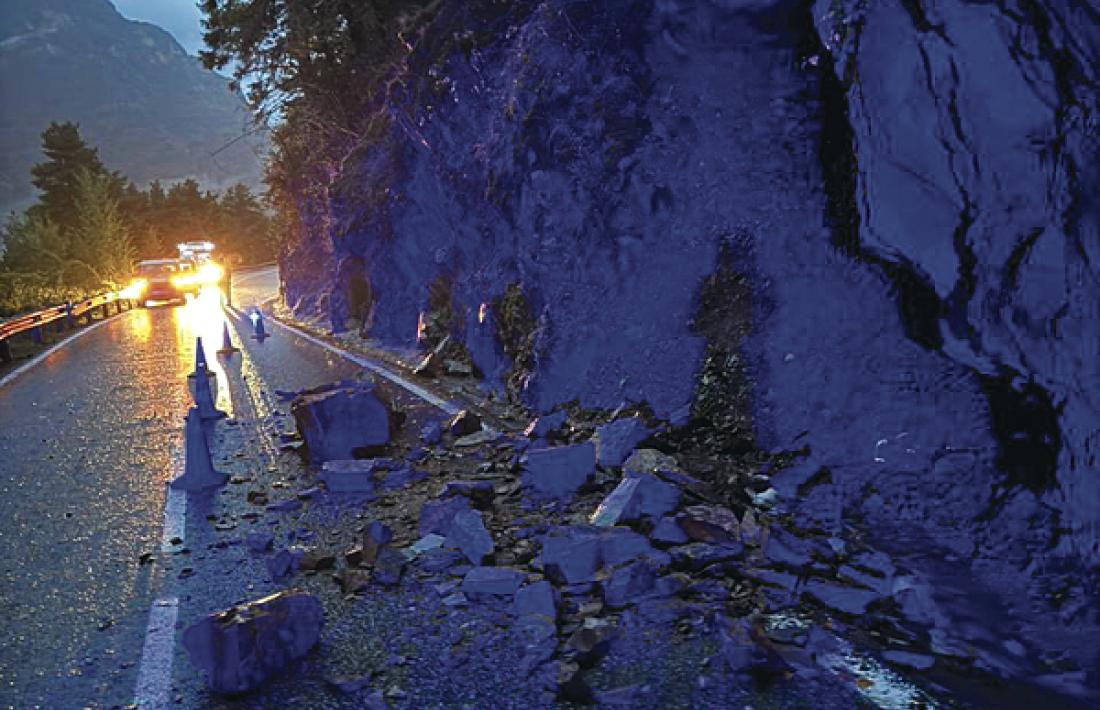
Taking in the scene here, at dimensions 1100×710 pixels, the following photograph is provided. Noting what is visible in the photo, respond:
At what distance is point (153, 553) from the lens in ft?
16.6

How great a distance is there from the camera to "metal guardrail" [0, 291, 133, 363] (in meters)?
15.3

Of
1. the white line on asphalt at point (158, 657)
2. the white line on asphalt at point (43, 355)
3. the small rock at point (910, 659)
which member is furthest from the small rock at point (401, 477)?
the white line on asphalt at point (43, 355)

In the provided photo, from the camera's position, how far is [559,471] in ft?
18.7

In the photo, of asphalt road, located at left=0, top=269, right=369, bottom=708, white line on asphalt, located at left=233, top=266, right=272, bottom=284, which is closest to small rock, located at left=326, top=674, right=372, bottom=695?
asphalt road, located at left=0, top=269, right=369, bottom=708

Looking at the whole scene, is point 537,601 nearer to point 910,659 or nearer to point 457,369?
point 910,659

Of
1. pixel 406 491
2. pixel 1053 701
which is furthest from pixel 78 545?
pixel 1053 701

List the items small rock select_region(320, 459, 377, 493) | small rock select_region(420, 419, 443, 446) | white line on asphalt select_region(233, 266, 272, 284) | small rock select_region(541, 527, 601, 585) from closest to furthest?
1. small rock select_region(541, 527, 601, 585)
2. small rock select_region(320, 459, 377, 493)
3. small rock select_region(420, 419, 443, 446)
4. white line on asphalt select_region(233, 266, 272, 284)

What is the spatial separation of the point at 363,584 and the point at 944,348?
4.05m

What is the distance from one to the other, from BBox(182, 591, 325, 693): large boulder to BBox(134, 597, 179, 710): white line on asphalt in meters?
0.19

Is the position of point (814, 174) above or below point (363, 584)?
above

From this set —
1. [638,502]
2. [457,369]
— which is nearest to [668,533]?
[638,502]

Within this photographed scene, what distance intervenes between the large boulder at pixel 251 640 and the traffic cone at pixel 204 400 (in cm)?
603

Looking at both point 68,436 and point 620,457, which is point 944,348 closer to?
point 620,457

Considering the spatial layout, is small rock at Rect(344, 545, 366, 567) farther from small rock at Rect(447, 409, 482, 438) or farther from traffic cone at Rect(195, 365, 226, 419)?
traffic cone at Rect(195, 365, 226, 419)
